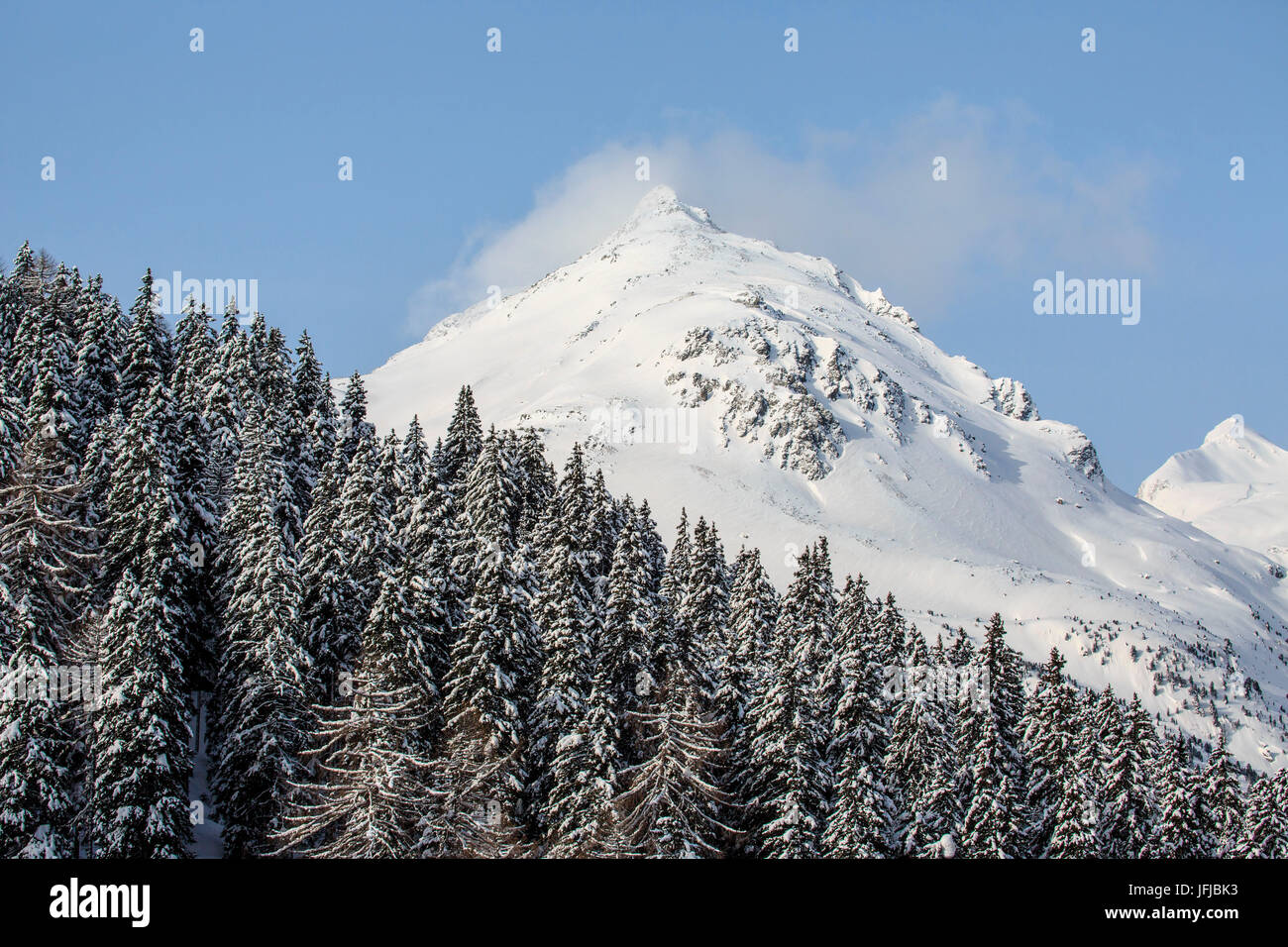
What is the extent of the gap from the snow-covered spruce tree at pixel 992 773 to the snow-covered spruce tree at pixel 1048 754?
1.30 meters

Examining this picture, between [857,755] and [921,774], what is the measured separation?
18.6ft

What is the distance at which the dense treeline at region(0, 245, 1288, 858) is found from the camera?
107 feet

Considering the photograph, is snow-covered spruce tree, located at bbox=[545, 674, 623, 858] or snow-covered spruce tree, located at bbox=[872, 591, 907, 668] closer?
snow-covered spruce tree, located at bbox=[545, 674, 623, 858]

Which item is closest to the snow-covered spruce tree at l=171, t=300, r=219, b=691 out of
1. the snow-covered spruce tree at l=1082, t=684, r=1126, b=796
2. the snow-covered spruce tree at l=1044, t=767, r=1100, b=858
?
the snow-covered spruce tree at l=1044, t=767, r=1100, b=858

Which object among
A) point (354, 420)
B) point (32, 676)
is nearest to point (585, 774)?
point (32, 676)

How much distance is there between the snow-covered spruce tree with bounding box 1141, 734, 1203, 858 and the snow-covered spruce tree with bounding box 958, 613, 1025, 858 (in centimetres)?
601

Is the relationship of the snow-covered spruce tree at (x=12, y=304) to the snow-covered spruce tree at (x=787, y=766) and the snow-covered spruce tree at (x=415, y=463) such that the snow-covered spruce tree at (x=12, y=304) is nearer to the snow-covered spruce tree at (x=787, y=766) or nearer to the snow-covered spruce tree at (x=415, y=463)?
the snow-covered spruce tree at (x=415, y=463)

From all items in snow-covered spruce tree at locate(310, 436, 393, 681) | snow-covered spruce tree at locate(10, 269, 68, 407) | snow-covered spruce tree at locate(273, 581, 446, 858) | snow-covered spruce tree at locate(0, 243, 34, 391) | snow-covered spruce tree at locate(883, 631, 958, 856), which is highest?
snow-covered spruce tree at locate(0, 243, 34, 391)

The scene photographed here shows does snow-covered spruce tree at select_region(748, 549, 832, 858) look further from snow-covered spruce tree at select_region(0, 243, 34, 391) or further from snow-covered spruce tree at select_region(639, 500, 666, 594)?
snow-covered spruce tree at select_region(0, 243, 34, 391)

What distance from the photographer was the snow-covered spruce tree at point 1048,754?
4794cm

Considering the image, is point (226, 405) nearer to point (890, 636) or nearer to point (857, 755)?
point (890, 636)

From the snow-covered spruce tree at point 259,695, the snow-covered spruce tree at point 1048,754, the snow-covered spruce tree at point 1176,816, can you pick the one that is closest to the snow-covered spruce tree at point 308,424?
the snow-covered spruce tree at point 259,695

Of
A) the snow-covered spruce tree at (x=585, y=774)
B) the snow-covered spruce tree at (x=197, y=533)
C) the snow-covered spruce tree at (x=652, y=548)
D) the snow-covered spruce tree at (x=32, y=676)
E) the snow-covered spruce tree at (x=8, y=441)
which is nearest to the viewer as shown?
the snow-covered spruce tree at (x=32, y=676)
